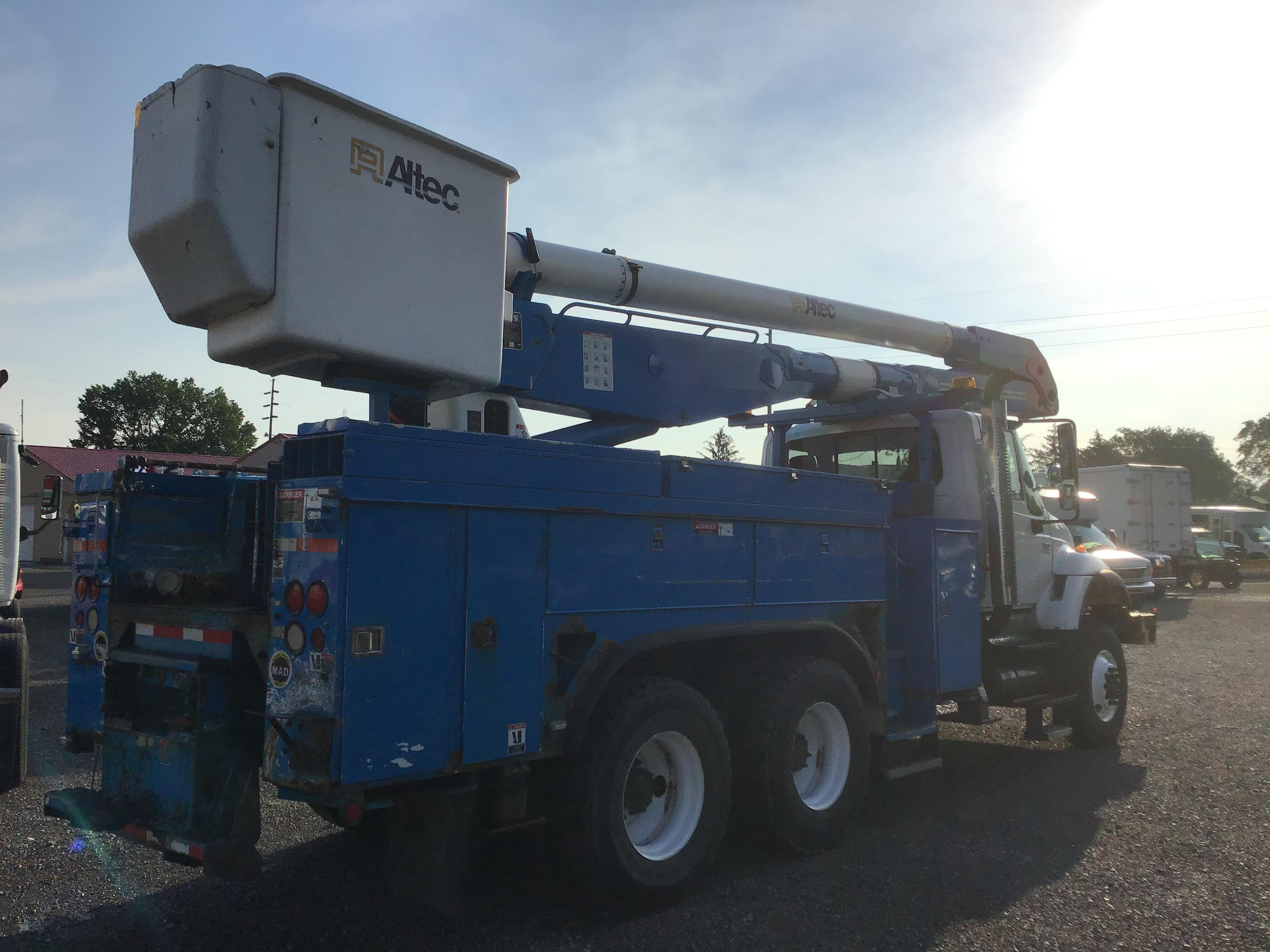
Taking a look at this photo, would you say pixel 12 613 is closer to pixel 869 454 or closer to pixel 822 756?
pixel 822 756

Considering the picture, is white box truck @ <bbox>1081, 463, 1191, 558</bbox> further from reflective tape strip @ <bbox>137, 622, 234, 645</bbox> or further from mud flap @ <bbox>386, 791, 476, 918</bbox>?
reflective tape strip @ <bbox>137, 622, 234, 645</bbox>

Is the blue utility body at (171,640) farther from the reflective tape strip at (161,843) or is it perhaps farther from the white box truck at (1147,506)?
the white box truck at (1147,506)

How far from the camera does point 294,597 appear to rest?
144 inches

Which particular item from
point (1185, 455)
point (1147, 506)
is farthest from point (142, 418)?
point (1185, 455)

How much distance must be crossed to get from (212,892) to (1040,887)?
13.7ft

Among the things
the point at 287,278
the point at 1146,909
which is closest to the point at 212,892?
the point at 287,278

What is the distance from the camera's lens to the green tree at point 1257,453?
8662cm

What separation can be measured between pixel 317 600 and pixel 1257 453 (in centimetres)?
10137

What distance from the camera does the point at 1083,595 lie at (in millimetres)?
8188

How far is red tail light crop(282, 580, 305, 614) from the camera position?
3633mm

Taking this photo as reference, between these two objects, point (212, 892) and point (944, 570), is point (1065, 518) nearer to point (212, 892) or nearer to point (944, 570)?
point (944, 570)

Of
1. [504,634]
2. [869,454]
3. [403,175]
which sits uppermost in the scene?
[403,175]

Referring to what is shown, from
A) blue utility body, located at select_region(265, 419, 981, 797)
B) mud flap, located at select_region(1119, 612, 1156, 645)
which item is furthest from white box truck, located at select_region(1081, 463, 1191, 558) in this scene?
blue utility body, located at select_region(265, 419, 981, 797)

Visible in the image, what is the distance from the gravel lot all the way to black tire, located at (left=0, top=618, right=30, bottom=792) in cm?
18
